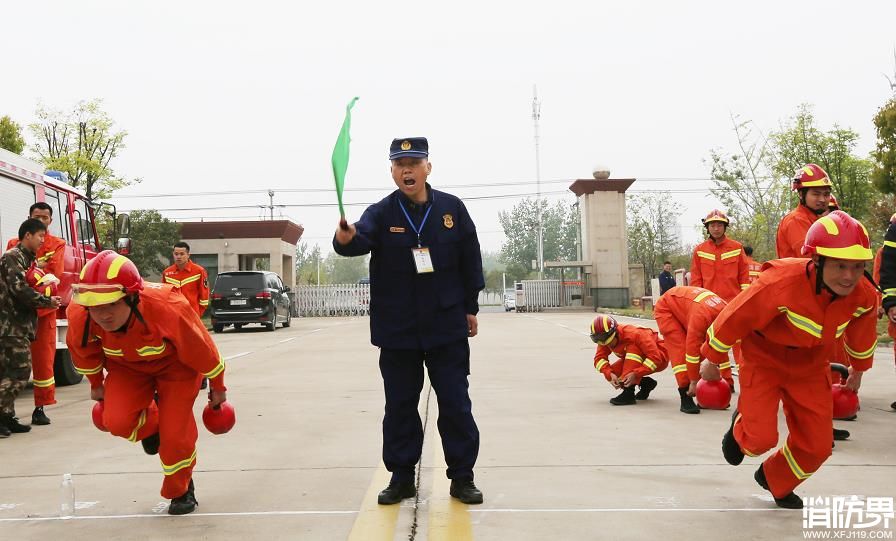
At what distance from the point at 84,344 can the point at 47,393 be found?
3.94m

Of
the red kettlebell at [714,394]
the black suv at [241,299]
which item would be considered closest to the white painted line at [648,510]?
the red kettlebell at [714,394]

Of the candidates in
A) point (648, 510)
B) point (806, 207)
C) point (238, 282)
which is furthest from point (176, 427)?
point (238, 282)

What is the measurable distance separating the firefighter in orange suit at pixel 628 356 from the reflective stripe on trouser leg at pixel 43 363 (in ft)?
17.0

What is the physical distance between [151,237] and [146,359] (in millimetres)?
38984

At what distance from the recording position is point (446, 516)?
442cm

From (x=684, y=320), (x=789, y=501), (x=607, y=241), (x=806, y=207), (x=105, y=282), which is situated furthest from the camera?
(x=607, y=241)

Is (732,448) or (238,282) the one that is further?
(238,282)

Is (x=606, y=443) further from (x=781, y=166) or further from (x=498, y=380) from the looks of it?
(x=781, y=166)

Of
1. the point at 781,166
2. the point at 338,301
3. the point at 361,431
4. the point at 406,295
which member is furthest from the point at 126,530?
the point at 338,301

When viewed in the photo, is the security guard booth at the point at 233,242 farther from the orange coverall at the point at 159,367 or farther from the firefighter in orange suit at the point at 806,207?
the orange coverall at the point at 159,367

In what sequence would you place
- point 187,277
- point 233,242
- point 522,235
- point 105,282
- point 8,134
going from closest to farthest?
point 105,282
point 187,277
point 8,134
point 233,242
point 522,235

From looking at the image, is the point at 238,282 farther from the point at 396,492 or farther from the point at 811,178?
the point at 396,492

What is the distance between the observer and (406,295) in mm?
4773

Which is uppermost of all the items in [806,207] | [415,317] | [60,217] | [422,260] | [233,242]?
[233,242]
